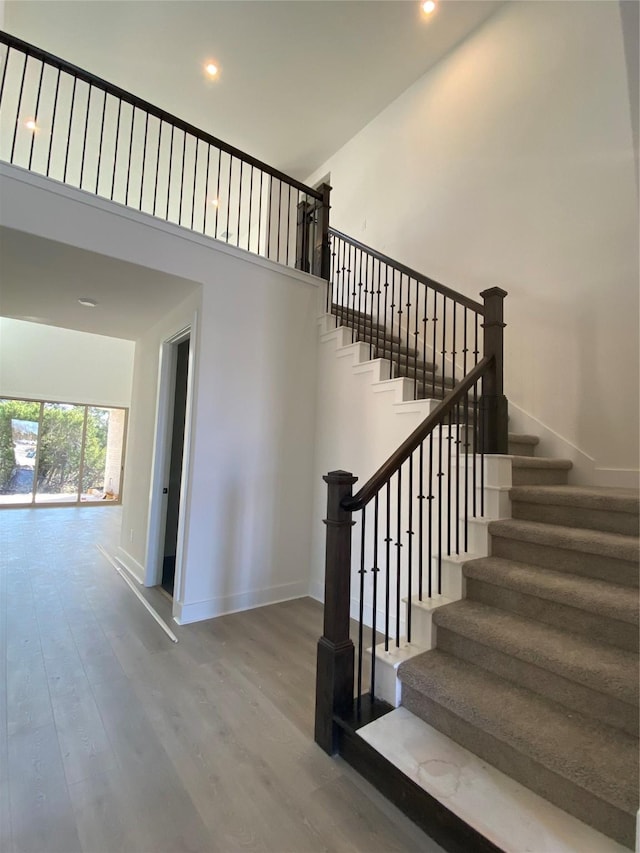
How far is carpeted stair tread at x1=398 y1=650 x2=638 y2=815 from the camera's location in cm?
125

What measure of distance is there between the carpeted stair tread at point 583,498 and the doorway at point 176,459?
3.30m

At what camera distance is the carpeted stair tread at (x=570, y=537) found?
1853mm

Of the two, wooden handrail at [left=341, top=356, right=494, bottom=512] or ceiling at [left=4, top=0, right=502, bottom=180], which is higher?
ceiling at [left=4, top=0, right=502, bottom=180]

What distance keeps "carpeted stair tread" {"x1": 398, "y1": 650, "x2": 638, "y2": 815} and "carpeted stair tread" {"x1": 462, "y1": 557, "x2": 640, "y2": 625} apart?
0.42 m

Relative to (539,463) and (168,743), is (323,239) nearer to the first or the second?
(539,463)

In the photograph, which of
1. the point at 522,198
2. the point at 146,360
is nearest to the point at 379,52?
the point at 522,198

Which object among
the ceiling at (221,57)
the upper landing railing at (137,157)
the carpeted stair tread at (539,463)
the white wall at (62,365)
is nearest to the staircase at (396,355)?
the upper landing railing at (137,157)

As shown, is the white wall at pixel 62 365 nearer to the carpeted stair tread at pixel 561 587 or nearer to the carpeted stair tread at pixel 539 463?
the carpeted stair tread at pixel 539 463

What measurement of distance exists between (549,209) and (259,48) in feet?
12.6

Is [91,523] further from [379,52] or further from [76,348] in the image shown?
[379,52]

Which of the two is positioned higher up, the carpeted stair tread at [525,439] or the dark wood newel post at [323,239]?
the dark wood newel post at [323,239]

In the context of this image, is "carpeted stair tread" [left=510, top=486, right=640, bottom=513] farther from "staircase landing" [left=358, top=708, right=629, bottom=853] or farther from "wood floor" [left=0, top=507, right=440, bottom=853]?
"wood floor" [left=0, top=507, right=440, bottom=853]

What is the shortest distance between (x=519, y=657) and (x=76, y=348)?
10.3m

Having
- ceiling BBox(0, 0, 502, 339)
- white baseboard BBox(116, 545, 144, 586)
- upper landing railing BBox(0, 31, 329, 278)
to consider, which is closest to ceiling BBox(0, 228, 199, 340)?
ceiling BBox(0, 0, 502, 339)
